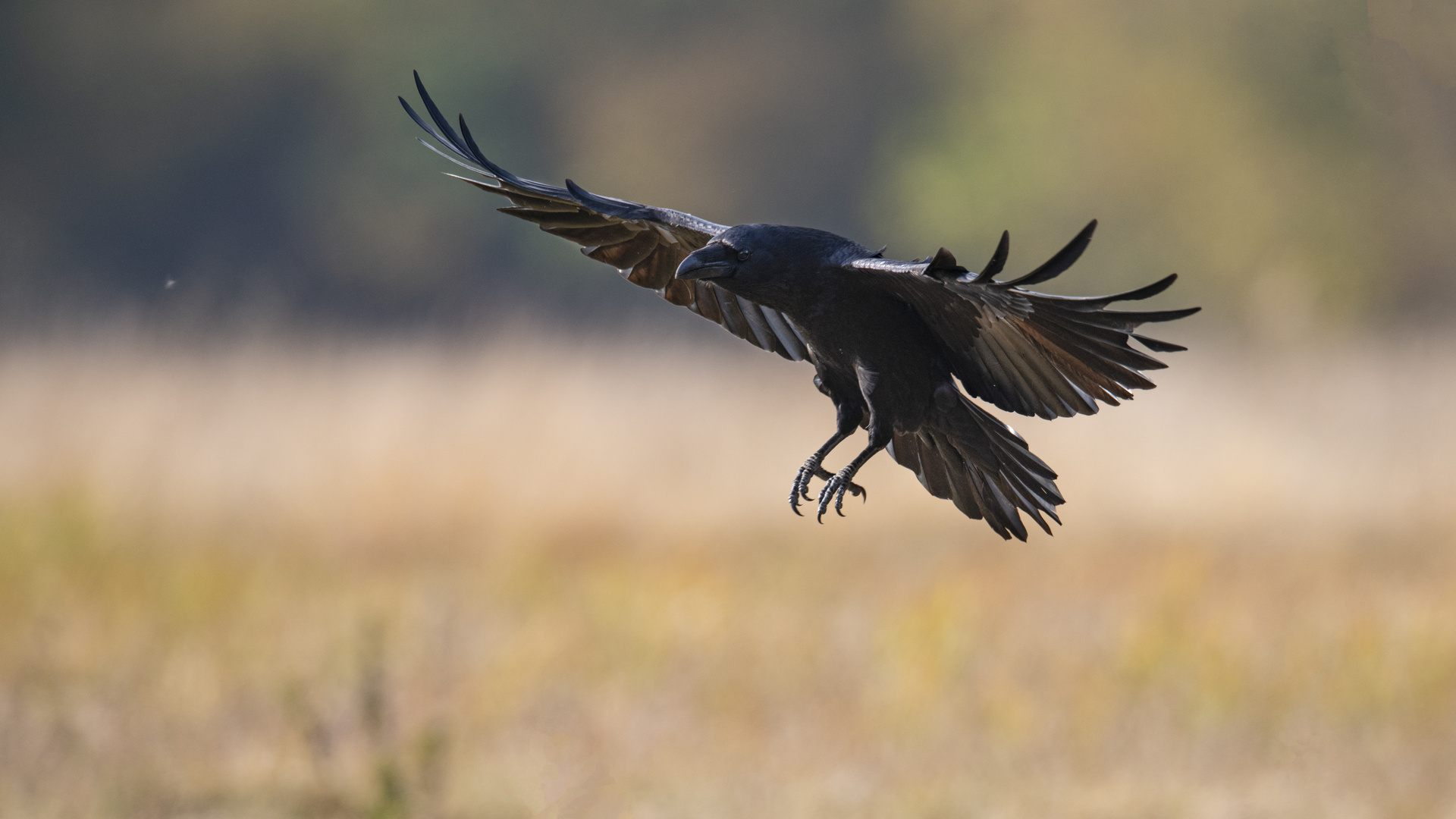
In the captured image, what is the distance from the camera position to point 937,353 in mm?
1197

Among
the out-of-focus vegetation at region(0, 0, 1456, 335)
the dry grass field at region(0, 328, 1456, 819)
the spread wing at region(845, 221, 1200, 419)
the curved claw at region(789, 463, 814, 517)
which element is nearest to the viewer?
the spread wing at region(845, 221, 1200, 419)

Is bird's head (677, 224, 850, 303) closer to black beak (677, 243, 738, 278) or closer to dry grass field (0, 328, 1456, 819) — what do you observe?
black beak (677, 243, 738, 278)

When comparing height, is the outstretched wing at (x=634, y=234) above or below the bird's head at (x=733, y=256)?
above

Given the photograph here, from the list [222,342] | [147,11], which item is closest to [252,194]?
[147,11]

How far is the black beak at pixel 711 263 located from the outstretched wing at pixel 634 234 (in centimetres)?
13

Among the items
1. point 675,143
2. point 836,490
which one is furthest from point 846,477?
point 675,143

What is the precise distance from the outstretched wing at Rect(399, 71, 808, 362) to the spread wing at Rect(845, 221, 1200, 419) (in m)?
0.18

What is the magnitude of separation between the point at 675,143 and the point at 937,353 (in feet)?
49.7

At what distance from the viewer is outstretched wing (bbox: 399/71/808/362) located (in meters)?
1.30

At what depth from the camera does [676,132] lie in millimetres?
16078

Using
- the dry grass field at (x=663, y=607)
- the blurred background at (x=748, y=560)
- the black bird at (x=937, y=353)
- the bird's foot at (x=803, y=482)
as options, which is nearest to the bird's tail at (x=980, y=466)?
the black bird at (x=937, y=353)

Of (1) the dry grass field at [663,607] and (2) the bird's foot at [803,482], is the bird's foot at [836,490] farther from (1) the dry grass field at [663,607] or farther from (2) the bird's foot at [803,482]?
(1) the dry grass field at [663,607]

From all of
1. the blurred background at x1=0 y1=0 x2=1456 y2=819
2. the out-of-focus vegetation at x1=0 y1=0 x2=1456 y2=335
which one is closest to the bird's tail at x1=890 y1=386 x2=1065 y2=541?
the blurred background at x1=0 y1=0 x2=1456 y2=819

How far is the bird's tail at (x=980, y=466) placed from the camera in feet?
3.62
